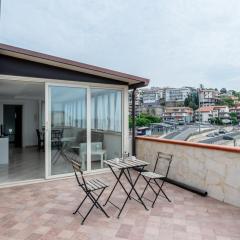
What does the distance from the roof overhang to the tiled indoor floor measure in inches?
108

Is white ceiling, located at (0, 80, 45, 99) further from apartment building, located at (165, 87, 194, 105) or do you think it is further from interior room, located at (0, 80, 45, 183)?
apartment building, located at (165, 87, 194, 105)

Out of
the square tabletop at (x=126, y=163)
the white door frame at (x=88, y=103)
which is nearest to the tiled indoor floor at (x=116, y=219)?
the square tabletop at (x=126, y=163)

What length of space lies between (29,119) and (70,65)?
749cm

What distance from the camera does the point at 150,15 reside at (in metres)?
10.6

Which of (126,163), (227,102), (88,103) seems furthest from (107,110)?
(227,102)

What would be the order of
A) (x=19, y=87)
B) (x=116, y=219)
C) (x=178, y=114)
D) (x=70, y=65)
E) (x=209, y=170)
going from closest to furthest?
(x=116, y=219), (x=209, y=170), (x=70, y=65), (x=19, y=87), (x=178, y=114)

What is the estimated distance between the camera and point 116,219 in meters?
3.24

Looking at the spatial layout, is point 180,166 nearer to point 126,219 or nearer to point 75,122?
point 126,219

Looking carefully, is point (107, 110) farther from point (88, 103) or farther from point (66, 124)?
point (66, 124)

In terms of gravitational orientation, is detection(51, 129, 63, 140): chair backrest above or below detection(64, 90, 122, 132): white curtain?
below

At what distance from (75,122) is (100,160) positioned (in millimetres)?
1243

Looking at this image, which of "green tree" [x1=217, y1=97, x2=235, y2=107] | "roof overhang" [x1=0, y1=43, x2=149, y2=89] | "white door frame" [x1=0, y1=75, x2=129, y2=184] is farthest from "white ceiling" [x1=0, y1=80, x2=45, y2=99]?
"green tree" [x1=217, y1=97, x2=235, y2=107]

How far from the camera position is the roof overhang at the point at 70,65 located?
448cm

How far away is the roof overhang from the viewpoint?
448 cm
